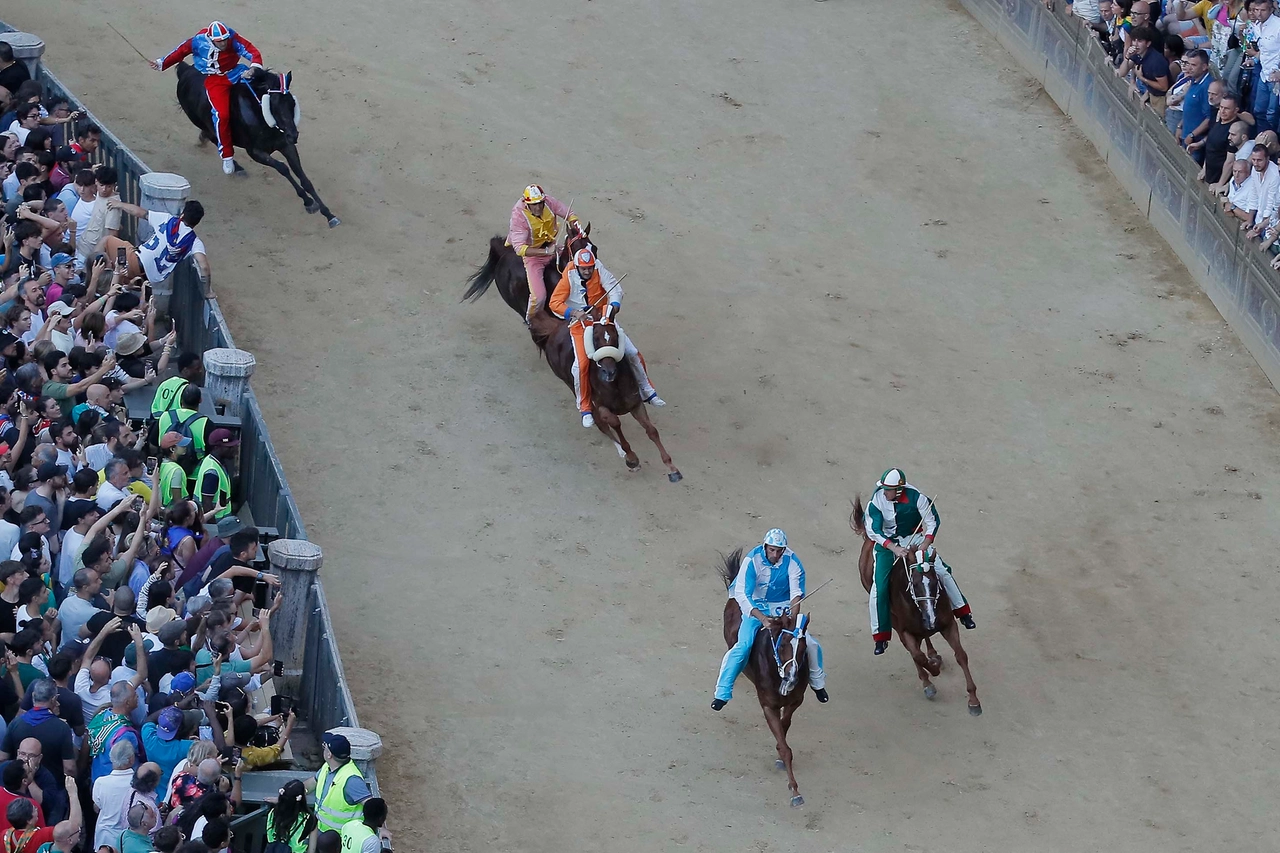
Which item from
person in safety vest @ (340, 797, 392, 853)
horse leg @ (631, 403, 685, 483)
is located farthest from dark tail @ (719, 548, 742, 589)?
person in safety vest @ (340, 797, 392, 853)

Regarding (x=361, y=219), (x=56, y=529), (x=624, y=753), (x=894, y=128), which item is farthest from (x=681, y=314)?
(x=56, y=529)

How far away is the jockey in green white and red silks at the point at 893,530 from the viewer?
13070mm

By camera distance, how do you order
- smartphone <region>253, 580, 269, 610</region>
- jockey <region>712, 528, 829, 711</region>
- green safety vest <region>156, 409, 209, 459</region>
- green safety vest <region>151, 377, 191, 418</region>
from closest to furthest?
smartphone <region>253, 580, 269, 610</region>, jockey <region>712, 528, 829, 711</region>, green safety vest <region>156, 409, 209, 459</region>, green safety vest <region>151, 377, 191, 418</region>

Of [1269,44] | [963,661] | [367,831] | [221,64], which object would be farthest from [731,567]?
[221,64]

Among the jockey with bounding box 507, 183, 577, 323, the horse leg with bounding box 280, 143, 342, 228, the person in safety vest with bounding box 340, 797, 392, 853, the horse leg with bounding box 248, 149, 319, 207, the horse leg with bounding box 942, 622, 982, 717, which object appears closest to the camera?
the person in safety vest with bounding box 340, 797, 392, 853

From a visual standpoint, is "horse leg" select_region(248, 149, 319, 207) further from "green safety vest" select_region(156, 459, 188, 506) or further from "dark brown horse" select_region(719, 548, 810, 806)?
"dark brown horse" select_region(719, 548, 810, 806)

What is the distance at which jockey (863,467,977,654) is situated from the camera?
1306 centimetres

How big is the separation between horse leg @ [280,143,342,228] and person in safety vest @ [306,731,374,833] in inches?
389

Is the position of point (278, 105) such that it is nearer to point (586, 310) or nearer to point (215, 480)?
point (586, 310)

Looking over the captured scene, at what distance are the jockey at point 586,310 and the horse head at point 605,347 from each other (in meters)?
0.06

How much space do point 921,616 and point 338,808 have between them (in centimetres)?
501

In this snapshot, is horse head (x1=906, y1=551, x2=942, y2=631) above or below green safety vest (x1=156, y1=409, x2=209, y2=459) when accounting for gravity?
below

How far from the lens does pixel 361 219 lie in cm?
1917

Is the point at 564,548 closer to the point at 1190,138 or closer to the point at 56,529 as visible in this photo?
the point at 56,529
